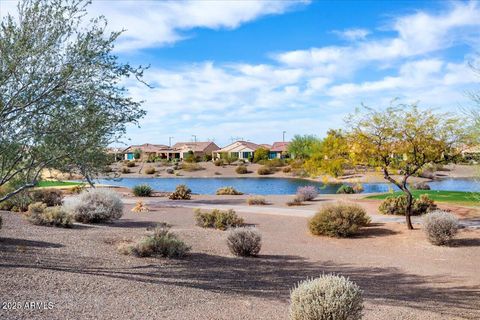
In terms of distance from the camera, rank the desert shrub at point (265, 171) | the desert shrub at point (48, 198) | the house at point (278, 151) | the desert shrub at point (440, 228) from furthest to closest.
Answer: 1. the house at point (278, 151)
2. the desert shrub at point (265, 171)
3. the desert shrub at point (48, 198)
4. the desert shrub at point (440, 228)

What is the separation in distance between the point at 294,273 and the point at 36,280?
641cm

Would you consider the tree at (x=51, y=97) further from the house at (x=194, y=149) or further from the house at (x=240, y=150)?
the house at (x=194, y=149)

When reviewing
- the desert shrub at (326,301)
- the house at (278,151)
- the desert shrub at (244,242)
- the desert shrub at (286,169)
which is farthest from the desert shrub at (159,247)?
the house at (278,151)

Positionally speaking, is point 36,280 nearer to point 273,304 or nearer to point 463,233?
point 273,304

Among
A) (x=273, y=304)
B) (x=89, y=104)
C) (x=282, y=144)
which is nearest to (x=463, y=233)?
(x=273, y=304)

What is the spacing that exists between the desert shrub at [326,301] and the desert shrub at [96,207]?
561 inches

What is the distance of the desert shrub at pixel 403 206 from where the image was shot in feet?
74.4

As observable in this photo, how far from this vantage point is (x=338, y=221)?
1922 cm

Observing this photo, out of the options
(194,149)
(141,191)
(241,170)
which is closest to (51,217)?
(141,191)

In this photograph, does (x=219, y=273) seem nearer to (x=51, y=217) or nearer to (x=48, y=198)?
(x=51, y=217)

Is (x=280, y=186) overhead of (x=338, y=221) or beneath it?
overhead

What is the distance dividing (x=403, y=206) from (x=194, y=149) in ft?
343

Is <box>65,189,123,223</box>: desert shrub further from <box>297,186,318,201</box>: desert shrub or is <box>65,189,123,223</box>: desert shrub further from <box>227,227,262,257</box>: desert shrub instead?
<box>297,186,318,201</box>: desert shrub

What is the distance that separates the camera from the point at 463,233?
18484mm
